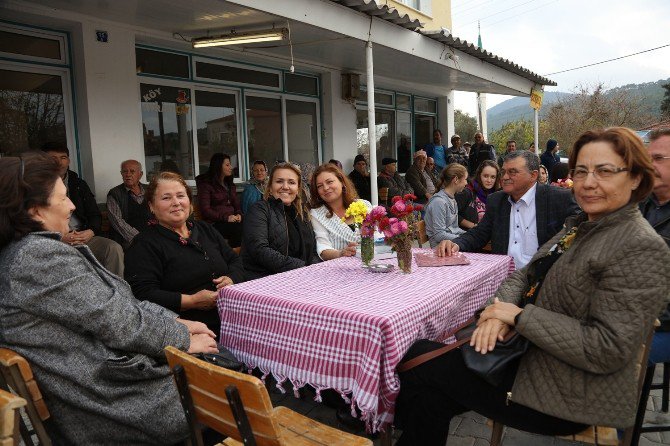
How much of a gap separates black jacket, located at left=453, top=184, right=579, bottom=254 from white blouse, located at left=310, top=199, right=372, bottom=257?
2.78 ft

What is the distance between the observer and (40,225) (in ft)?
6.26

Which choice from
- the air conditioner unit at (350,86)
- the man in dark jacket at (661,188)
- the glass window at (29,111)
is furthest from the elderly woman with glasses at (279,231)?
the air conditioner unit at (350,86)

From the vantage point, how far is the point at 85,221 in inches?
203

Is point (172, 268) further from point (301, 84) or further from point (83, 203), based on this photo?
point (301, 84)

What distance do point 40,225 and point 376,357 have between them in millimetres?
1404

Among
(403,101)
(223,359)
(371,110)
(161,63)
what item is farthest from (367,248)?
(403,101)

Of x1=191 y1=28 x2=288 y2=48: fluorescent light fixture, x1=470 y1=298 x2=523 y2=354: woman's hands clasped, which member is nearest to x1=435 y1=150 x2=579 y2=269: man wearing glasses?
x1=470 y1=298 x2=523 y2=354: woman's hands clasped

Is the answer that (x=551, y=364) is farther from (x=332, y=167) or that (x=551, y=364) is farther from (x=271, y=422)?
(x=332, y=167)

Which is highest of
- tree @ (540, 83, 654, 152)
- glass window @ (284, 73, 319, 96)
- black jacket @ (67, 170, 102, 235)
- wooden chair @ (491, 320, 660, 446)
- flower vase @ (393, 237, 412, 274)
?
tree @ (540, 83, 654, 152)

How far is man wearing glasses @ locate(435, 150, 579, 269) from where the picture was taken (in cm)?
361

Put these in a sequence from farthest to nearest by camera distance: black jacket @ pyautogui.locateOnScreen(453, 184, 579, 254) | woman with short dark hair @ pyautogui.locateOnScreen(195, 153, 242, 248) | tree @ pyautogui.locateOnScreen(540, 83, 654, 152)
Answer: tree @ pyautogui.locateOnScreen(540, 83, 654, 152)
woman with short dark hair @ pyautogui.locateOnScreen(195, 153, 242, 248)
black jacket @ pyautogui.locateOnScreen(453, 184, 579, 254)

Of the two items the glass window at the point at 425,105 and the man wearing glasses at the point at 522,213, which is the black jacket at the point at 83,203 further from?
the glass window at the point at 425,105

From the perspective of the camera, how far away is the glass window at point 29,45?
512 cm

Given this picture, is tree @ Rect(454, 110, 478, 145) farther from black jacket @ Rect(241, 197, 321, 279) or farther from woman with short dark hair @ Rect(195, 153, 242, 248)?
black jacket @ Rect(241, 197, 321, 279)
